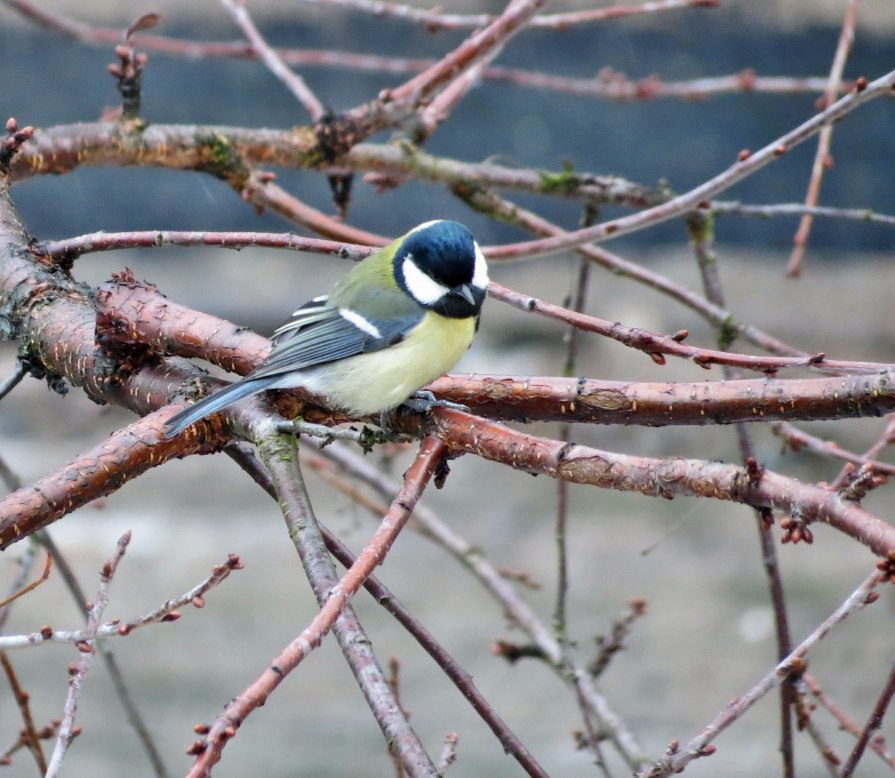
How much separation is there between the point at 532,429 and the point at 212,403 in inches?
129

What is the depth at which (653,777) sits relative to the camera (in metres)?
0.89

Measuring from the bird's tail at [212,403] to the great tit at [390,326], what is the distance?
80 mm

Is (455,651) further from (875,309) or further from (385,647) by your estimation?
(875,309)

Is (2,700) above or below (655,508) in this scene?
below

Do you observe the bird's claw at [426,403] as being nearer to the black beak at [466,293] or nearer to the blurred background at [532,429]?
the black beak at [466,293]

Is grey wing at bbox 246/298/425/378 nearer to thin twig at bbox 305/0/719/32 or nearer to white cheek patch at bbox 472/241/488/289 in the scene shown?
white cheek patch at bbox 472/241/488/289

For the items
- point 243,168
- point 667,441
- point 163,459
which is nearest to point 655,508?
point 667,441

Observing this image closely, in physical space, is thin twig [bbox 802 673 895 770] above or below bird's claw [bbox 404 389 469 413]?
below

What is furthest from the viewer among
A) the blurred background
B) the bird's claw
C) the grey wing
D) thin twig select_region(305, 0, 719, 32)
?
the blurred background

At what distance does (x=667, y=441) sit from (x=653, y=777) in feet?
11.0

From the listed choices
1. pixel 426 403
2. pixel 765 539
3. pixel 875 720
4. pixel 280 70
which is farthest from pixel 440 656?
pixel 280 70

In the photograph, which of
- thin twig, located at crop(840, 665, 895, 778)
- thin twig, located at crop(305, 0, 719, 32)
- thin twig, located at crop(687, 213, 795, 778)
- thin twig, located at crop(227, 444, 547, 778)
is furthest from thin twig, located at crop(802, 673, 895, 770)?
thin twig, located at crop(305, 0, 719, 32)

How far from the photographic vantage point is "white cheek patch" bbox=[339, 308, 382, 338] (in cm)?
175

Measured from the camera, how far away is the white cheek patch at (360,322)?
1748mm
